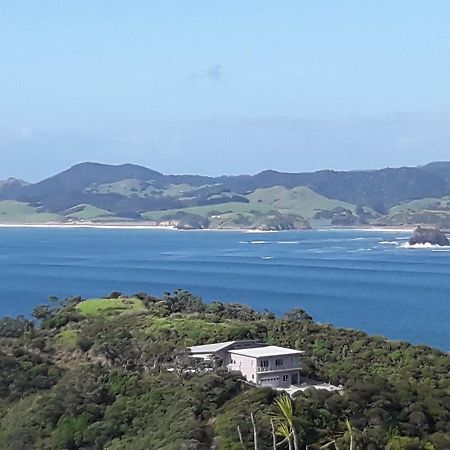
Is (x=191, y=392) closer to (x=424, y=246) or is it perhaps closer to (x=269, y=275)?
(x=269, y=275)

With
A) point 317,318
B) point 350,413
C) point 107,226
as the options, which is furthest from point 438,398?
point 107,226

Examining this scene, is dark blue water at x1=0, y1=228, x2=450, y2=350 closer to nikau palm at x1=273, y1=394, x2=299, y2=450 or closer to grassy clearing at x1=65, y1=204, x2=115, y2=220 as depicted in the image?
nikau palm at x1=273, y1=394, x2=299, y2=450

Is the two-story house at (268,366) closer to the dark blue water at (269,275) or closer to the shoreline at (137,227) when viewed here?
the dark blue water at (269,275)

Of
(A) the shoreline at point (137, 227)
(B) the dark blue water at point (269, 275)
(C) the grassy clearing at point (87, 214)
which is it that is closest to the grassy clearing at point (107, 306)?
(B) the dark blue water at point (269, 275)

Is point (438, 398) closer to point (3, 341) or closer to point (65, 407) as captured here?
point (65, 407)

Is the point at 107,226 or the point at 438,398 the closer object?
the point at 438,398

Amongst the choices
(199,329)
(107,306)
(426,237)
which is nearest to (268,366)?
(199,329)

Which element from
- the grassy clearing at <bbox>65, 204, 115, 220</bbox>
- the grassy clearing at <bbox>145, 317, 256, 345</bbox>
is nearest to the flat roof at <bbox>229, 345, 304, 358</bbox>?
the grassy clearing at <bbox>145, 317, 256, 345</bbox>
